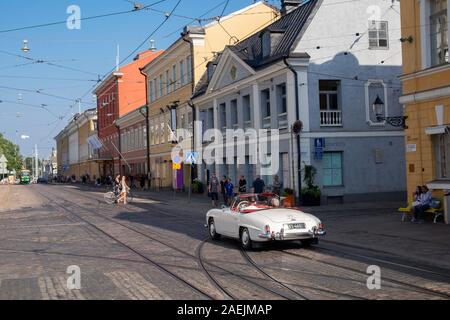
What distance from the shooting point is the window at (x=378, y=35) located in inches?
1190

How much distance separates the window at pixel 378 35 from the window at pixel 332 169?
6039 mm

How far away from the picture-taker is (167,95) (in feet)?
163

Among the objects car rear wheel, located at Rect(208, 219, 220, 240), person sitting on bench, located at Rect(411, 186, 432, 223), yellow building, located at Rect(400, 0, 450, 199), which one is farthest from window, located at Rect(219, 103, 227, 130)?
car rear wheel, located at Rect(208, 219, 220, 240)

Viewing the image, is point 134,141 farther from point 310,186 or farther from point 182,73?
point 310,186

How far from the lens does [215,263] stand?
11.7 meters

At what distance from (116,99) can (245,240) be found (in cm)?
5855

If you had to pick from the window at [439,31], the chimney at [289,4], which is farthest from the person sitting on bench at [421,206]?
the chimney at [289,4]

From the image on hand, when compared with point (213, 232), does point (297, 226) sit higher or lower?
higher

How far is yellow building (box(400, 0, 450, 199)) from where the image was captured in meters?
18.2

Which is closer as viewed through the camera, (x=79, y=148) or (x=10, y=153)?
(x=79, y=148)

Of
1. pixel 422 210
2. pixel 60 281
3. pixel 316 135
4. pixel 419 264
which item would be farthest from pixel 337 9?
pixel 60 281

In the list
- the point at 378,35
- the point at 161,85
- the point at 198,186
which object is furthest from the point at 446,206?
the point at 161,85

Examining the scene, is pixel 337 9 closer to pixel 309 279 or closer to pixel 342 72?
pixel 342 72
